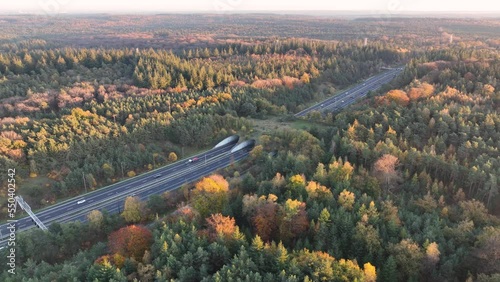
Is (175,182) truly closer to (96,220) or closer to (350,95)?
(96,220)

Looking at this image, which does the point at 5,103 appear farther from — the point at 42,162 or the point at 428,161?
the point at 428,161

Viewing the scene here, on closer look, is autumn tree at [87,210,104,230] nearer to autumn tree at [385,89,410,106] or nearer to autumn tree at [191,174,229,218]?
autumn tree at [191,174,229,218]

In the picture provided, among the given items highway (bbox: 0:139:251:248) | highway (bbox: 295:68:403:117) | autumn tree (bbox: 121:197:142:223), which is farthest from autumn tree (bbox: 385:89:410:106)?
autumn tree (bbox: 121:197:142:223)

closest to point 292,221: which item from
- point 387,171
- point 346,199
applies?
point 346,199

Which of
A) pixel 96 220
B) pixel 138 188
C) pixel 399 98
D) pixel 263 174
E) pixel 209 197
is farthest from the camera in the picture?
pixel 399 98

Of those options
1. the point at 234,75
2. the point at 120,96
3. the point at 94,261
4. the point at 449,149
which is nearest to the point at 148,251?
the point at 94,261
